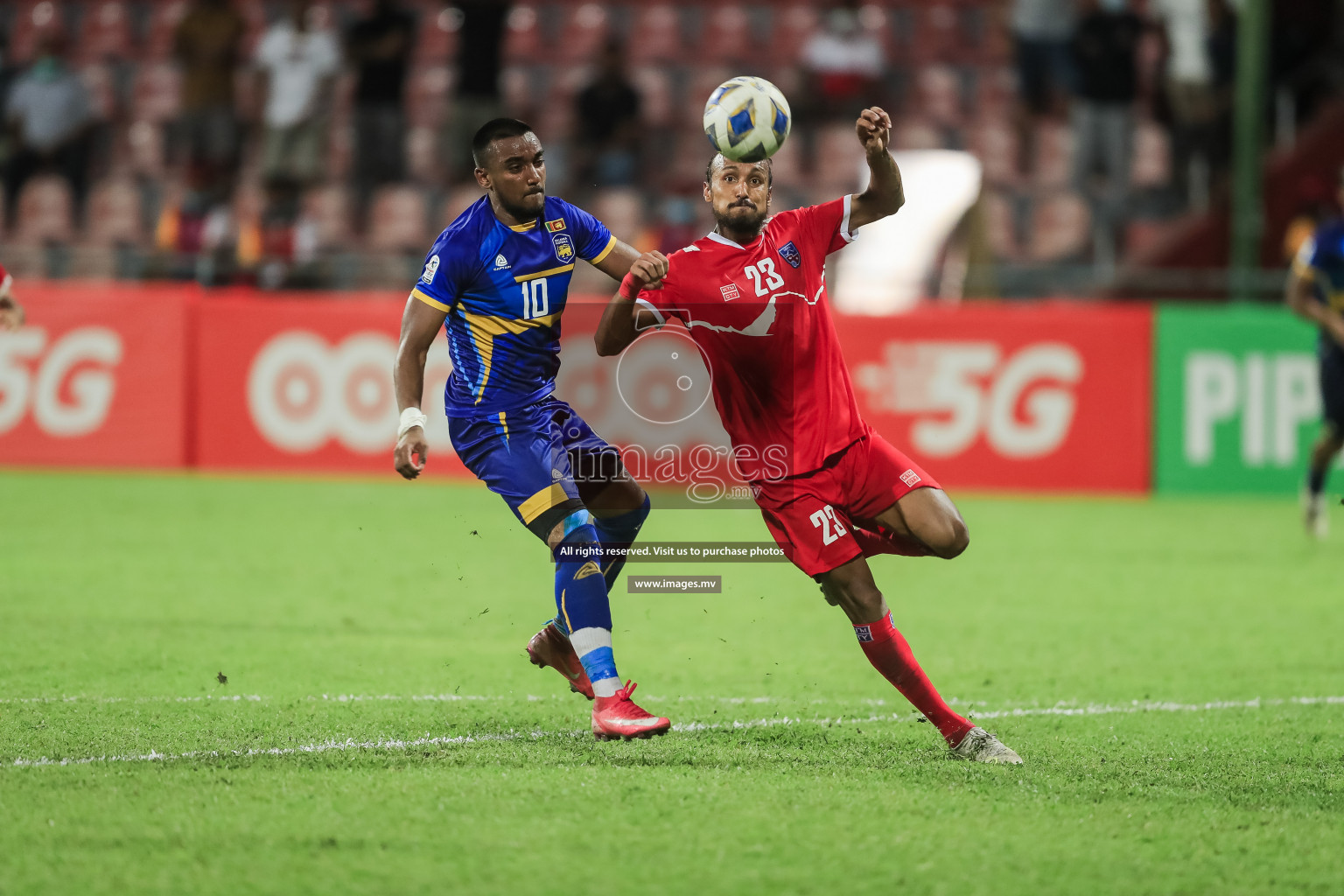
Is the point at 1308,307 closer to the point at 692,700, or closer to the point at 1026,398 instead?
the point at 1026,398

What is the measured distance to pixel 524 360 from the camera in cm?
641

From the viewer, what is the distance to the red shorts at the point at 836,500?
19.4 feet

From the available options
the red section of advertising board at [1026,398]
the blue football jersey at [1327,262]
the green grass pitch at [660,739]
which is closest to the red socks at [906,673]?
the green grass pitch at [660,739]

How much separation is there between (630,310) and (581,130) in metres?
12.4

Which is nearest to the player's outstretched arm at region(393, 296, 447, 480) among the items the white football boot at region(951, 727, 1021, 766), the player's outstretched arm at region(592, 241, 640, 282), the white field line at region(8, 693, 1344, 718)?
the player's outstretched arm at region(592, 241, 640, 282)

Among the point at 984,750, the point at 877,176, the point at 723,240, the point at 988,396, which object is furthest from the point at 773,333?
the point at 988,396

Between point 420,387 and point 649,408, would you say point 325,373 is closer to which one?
point 649,408

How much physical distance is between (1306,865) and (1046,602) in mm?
5212

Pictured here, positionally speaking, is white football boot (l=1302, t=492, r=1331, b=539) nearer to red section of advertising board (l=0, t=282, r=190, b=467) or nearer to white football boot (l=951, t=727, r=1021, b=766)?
white football boot (l=951, t=727, r=1021, b=766)

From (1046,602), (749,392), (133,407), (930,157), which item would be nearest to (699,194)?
(930,157)

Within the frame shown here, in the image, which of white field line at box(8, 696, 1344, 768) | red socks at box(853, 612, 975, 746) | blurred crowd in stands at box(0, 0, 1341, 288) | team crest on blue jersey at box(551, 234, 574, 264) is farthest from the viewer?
blurred crowd in stands at box(0, 0, 1341, 288)

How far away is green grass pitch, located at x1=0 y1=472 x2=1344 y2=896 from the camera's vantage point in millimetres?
4523

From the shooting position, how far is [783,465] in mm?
6035

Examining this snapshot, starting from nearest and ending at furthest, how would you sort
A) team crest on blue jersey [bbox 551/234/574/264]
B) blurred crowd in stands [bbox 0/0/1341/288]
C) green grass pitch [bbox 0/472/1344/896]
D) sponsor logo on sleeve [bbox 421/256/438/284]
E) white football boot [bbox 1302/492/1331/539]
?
green grass pitch [bbox 0/472/1344/896] < sponsor logo on sleeve [bbox 421/256/438/284] < team crest on blue jersey [bbox 551/234/574/264] < white football boot [bbox 1302/492/1331/539] < blurred crowd in stands [bbox 0/0/1341/288]
